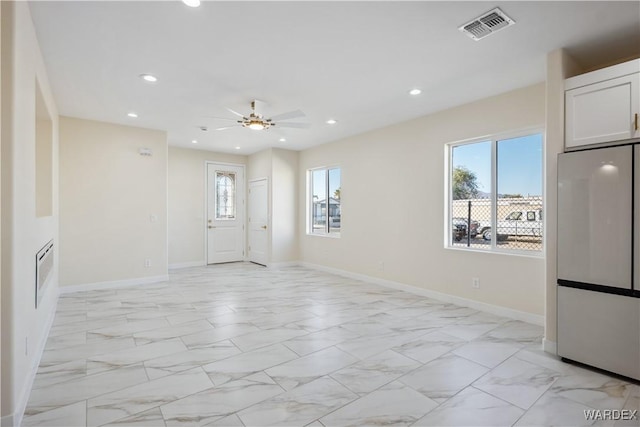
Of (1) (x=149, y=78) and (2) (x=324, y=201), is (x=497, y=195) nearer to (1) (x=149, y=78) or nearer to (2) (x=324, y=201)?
(2) (x=324, y=201)

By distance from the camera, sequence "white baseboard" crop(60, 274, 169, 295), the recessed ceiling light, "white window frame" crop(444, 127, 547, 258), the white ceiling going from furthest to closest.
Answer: "white baseboard" crop(60, 274, 169, 295) → "white window frame" crop(444, 127, 547, 258) → the recessed ceiling light → the white ceiling

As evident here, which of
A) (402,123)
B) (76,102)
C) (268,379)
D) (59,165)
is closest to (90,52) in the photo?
(76,102)

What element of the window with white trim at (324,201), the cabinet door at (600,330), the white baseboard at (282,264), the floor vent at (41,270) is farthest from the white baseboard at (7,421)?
the white baseboard at (282,264)

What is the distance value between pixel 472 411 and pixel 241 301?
3.29m

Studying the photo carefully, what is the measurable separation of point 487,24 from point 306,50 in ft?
4.86

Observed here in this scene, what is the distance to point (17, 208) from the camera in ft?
6.74

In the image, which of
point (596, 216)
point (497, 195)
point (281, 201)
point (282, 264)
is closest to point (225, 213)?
point (281, 201)

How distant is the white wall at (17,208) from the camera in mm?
1937

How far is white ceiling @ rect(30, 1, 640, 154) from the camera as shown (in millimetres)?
2373

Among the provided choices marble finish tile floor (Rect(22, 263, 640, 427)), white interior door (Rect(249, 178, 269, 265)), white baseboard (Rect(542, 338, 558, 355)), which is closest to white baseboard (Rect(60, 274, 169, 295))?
marble finish tile floor (Rect(22, 263, 640, 427))

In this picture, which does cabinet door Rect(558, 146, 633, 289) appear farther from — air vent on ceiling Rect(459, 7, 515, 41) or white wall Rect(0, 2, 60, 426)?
white wall Rect(0, 2, 60, 426)

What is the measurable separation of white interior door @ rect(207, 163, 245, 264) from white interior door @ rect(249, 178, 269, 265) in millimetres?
294

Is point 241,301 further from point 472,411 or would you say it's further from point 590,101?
point 590,101

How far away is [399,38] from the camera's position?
2.71 m
